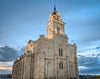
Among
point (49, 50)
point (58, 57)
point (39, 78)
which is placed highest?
point (49, 50)

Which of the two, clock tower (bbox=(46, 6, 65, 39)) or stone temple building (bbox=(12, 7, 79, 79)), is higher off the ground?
clock tower (bbox=(46, 6, 65, 39))

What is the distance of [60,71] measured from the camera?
39.6 meters

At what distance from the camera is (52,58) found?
39.7m

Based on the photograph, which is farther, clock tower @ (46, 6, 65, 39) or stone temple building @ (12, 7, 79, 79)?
clock tower @ (46, 6, 65, 39)

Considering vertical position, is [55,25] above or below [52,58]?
above

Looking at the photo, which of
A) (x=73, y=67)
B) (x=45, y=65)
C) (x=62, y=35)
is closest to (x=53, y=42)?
(x=62, y=35)

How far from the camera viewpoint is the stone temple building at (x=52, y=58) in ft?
121

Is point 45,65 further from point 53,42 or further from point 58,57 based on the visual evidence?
point 53,42

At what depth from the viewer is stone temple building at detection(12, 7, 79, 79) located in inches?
1448

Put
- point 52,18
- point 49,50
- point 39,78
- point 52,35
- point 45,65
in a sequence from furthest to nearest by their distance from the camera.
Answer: point 52,18 < point 52,35 < point 49,50 < point 45,65 < point 39,78

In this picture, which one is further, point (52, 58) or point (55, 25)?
point (55, 25)

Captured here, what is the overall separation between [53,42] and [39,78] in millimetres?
14053

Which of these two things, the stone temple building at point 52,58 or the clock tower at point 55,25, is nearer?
the stone temple building at point 52,58

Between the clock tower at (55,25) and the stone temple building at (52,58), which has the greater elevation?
the clock tower at (55,25)
